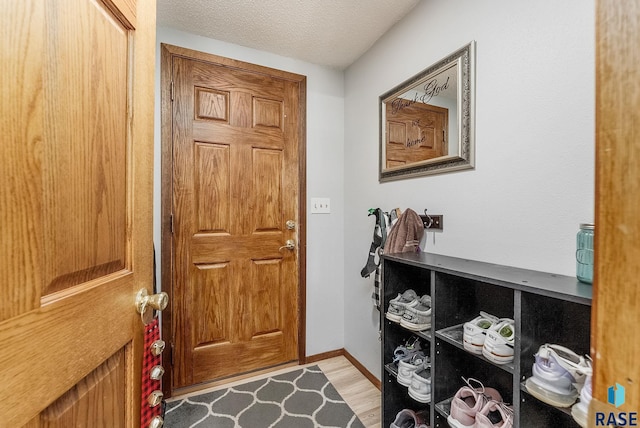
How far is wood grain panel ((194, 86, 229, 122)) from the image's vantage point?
75.8 inches

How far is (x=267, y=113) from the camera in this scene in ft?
6.96

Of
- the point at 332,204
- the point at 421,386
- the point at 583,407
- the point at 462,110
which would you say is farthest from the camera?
the point at 332,204

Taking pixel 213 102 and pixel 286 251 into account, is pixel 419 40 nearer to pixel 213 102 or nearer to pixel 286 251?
pixel 213 102

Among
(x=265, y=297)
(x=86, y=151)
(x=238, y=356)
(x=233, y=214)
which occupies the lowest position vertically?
(x=238, y=356)

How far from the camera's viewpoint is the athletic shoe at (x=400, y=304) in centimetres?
134

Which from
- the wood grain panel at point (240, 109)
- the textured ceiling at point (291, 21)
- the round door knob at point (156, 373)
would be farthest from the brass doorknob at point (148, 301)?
the textured ceiling at point (291, 21)

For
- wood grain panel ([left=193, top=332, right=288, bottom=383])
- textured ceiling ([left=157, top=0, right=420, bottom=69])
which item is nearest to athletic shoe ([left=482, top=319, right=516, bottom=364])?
wood grain panel ([left=193, top=332, right=288, bottom=383])

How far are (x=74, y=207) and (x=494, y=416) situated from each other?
4.64 feet

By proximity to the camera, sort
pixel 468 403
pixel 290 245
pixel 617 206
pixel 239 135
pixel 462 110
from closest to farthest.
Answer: pixel 617 206 < pixel 468 403 < pixel 462 110 < pixel 239 135 < pixel 290 245

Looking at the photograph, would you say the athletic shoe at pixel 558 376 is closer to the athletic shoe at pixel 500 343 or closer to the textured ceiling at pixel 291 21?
the athletic shoe at pixel 500 343

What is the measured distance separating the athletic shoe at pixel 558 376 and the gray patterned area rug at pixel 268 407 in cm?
113

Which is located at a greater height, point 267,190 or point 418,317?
point 267,190

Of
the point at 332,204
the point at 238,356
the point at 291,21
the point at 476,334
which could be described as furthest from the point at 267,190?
the point at 476,334

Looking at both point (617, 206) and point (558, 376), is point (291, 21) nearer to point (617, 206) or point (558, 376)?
point (617, 206)
